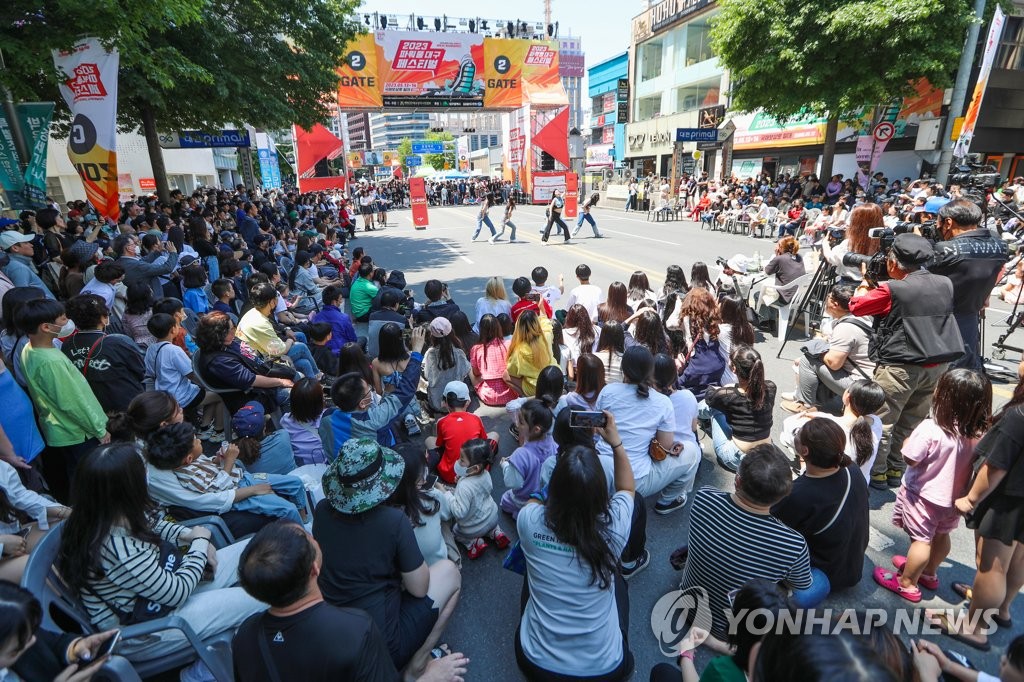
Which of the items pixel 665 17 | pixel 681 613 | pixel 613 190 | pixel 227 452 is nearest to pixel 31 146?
pixel 227 452

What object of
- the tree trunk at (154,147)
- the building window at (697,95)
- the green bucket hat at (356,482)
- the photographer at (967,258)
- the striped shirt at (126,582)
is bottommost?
the striped shirt at (126,582)

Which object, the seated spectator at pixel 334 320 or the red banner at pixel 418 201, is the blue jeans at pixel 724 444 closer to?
the seated spectator at pixel 334 320

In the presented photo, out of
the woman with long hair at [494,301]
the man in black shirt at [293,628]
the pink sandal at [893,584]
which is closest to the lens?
the man in black shirt at [293,628]

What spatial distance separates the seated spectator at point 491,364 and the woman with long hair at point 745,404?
7.44 feet

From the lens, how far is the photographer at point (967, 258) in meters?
4.29

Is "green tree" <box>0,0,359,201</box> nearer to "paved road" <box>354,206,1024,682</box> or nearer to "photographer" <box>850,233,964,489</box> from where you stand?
"paved road" <box>354,206,1024,682</box>

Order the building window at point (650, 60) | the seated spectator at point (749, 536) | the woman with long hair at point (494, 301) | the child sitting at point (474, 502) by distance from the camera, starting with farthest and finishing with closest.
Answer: the building window at point (650, 60)
the woman with long hair at point (494, 301)
the child sitting at point (474, 502)
the seated spectator at point (749, 536)

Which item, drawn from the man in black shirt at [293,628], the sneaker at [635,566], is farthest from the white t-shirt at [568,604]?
the sneaker at [635,566]

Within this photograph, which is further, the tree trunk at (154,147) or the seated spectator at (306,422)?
the tree trunk at (154,147)

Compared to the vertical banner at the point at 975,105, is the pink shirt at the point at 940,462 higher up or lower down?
lower down

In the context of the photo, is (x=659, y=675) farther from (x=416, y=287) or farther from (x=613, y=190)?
(x=613, y=190)

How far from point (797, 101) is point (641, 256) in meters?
10.6

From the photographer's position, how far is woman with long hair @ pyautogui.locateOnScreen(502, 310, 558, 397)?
208 inches

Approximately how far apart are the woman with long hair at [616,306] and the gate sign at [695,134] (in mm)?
20192
